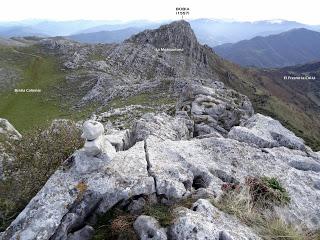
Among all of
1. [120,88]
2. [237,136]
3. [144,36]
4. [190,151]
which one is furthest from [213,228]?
[144,36]

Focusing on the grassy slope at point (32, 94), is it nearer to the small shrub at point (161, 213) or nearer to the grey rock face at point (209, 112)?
the grey rock face at point (209, 112)

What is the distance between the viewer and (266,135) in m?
27.8

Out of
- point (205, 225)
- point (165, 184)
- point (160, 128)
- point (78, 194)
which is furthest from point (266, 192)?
point (160, 128)

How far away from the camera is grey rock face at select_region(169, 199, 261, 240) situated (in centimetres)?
1439

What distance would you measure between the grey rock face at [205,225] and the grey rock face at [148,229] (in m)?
0.41

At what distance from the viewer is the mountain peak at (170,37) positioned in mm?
159250

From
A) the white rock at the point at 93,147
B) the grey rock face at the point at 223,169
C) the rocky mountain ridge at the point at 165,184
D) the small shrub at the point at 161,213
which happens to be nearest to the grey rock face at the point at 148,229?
the rocky mountain ridge at the point at 165,184

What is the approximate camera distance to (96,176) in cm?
1778

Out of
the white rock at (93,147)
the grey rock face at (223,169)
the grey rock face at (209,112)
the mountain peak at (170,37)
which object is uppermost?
the white rock at (93,147)

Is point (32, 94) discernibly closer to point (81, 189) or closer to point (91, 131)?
point (91, 131)

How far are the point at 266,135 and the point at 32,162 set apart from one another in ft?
50.9

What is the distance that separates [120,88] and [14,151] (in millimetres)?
66145

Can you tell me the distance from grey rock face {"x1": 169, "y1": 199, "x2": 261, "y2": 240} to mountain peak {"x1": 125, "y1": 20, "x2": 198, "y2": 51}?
144 metres

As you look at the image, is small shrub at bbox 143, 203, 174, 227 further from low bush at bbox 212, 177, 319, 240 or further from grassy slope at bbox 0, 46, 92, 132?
grassy slope at bbox 0, 46, 92, 132
